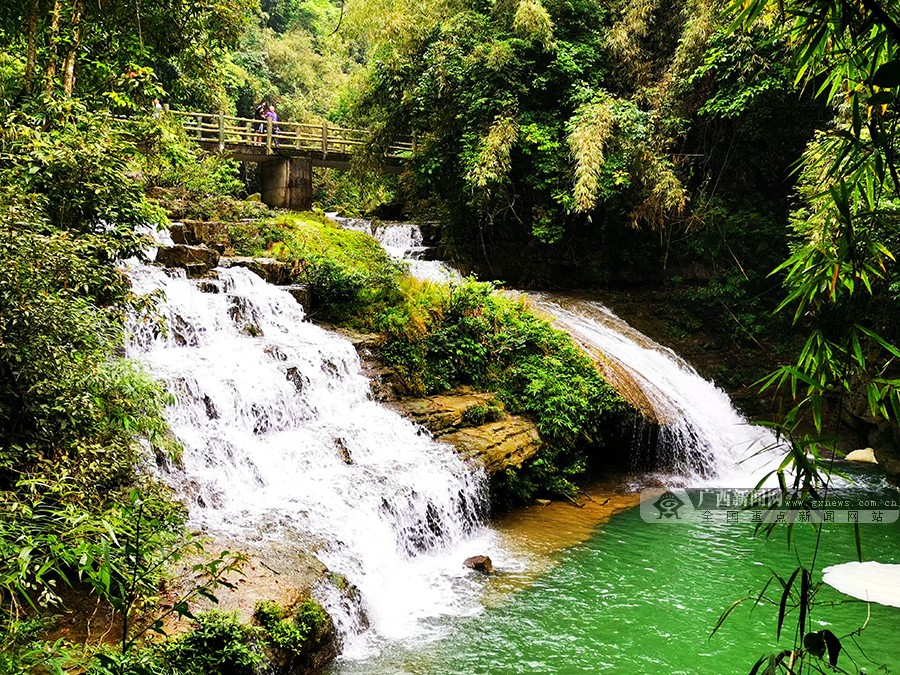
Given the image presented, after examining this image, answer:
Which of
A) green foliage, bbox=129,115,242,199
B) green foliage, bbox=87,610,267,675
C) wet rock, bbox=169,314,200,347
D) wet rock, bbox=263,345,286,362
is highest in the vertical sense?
green foliage, bbox=129,115,242,199

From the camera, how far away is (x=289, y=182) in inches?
671

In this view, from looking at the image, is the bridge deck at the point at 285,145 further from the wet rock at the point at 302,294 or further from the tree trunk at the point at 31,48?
the tree trunk at the point at 31,48

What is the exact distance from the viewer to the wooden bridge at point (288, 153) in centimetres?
1616

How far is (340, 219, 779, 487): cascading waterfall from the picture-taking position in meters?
9.95

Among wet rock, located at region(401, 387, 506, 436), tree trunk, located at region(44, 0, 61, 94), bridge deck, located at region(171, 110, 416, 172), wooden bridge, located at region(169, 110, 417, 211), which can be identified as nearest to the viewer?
tree trunk, located at region(44, 0, 61, 94)

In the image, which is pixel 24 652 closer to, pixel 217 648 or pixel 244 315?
pixel 217 648

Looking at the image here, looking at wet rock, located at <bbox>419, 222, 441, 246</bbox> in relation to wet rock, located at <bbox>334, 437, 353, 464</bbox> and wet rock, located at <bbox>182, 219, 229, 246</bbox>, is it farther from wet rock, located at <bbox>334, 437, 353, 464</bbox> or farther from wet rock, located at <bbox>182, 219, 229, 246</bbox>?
wet rock, located at <bbox>334, 437, 353, 464</bbox>

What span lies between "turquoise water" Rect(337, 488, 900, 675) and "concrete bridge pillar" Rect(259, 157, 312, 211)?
12.6m

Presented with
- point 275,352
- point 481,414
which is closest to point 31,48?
point 275,352

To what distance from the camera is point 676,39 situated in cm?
1334

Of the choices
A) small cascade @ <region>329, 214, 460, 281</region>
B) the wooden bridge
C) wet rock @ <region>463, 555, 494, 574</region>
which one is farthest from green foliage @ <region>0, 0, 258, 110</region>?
the wooden bridge

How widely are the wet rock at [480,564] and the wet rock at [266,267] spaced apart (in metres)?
5.53

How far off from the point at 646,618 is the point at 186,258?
301 inches

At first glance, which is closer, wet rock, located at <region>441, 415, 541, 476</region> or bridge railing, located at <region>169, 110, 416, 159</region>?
wet rock, located at <region>441, 415, 541, 476</region>
